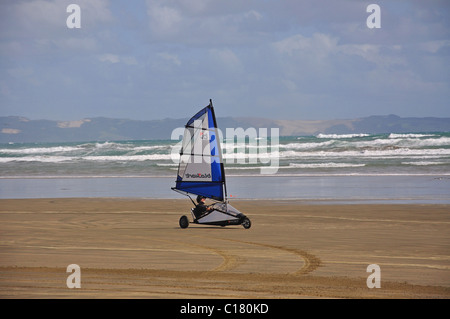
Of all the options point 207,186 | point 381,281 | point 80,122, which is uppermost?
point 80,122

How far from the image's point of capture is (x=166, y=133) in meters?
164

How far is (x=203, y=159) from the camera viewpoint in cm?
1587

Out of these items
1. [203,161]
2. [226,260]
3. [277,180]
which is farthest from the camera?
[277,180]

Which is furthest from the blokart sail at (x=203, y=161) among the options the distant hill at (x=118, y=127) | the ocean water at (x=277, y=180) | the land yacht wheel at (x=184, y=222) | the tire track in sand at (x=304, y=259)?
the distant hill at (x=118, y=127)

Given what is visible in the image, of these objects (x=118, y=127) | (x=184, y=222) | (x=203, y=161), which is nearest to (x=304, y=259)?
(x=184, y=222)

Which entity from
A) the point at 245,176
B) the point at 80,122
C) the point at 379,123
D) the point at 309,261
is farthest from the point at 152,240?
the point at 80,122

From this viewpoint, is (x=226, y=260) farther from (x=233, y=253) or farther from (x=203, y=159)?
(x=203, y=159)

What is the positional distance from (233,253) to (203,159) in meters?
4.60

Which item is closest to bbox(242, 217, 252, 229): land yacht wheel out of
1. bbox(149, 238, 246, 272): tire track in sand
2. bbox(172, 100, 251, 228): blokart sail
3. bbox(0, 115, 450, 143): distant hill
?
bbox(172, 100, 251, 228): blokart sail

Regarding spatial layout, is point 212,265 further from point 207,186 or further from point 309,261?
point 207,186

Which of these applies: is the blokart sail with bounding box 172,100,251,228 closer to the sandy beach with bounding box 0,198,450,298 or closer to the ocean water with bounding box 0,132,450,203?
the sandy beach with bounding box 0,198,450,298

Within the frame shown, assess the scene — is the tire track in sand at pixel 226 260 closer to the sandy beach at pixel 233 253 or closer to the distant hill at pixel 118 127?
the sandy beach at pixel 233 253
